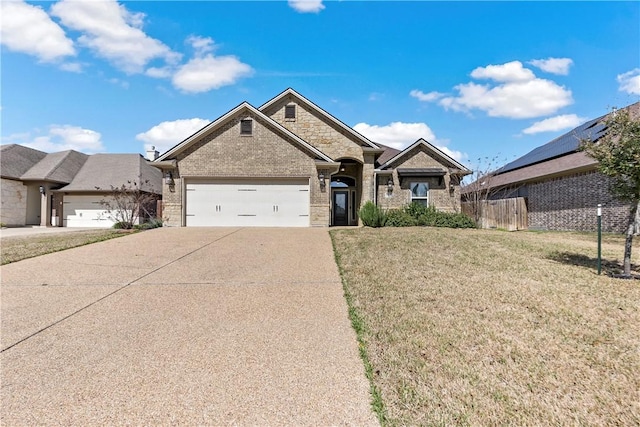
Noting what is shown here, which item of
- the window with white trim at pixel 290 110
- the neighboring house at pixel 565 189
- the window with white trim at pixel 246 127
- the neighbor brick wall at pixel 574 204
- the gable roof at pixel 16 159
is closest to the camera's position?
the neighbor brick wall at pixel 574 204

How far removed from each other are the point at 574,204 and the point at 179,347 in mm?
19487

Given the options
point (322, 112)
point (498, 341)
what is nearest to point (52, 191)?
point (322, 112)

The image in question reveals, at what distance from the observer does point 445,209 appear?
705 inches

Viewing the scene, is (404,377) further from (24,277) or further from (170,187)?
(170,187)

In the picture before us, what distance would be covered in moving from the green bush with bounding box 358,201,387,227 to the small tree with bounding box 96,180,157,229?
451 inches

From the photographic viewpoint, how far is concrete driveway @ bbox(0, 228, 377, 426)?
264 cm

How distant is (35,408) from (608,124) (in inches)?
414

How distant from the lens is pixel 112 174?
77.4ft

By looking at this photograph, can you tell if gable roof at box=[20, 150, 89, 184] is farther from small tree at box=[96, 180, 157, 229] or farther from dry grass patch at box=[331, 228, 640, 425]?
dry grass patch at box=[331, 228, 640, 425]

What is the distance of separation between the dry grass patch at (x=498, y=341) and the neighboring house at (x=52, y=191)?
2195 cm

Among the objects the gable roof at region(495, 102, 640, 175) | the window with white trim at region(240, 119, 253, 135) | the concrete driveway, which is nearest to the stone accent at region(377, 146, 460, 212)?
the gable roof at region(495, 102, 640, 175)

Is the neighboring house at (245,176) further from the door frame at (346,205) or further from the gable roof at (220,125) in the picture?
the door frame at (346,205)

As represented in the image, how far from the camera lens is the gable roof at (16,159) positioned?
21439 mm

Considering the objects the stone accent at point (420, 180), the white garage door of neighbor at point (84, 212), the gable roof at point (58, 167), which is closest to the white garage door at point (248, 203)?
the stone accent at point (420, 180)
